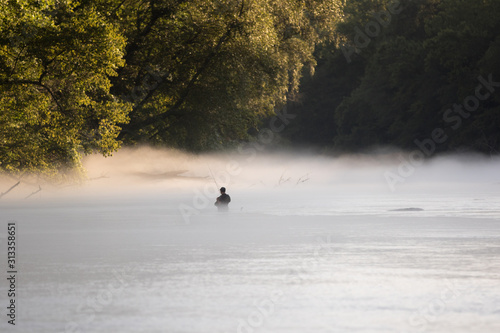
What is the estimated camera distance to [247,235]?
19.3 m

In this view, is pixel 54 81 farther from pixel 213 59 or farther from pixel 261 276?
pixel 261 276

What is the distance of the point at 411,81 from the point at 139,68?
48.9m

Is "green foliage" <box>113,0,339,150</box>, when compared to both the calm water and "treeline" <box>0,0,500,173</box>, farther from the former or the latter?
the calm water

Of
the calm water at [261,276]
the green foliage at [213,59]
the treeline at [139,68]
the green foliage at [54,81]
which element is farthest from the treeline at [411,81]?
the calm water at [261,276]

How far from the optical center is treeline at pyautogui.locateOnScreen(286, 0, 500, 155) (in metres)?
71.0

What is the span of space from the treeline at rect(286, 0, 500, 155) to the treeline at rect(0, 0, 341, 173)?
2440cm

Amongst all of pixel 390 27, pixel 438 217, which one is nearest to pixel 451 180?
pixel 390 27

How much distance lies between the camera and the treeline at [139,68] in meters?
26.2

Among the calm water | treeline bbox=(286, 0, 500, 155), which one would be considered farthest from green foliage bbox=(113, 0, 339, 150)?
treeline bbox=(286, 0, 500, 155)

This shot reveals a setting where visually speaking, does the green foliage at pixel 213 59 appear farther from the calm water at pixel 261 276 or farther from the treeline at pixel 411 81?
the treeline at pixel 411 81

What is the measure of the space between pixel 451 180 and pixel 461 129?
9.75 metres

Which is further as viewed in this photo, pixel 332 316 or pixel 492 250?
pixel 492 250

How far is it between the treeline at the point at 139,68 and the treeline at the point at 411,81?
24.4 m

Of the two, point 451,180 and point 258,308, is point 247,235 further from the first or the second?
point 451,180
